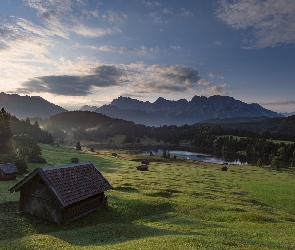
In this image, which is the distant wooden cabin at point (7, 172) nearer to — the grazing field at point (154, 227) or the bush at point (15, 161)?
the bush at point (15, 161)

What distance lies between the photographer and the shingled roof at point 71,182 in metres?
29.6

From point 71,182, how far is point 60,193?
9.09 ft

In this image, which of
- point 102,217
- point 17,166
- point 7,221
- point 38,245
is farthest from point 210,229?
point 17,166

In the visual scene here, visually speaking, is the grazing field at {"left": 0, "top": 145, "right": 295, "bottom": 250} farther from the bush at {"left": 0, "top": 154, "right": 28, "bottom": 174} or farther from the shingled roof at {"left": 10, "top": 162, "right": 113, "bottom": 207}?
the bush at {"left": 0, "top": 154, "right": 28, "bottom": 174}

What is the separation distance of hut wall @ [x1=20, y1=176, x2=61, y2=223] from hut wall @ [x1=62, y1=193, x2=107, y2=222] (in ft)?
3.54

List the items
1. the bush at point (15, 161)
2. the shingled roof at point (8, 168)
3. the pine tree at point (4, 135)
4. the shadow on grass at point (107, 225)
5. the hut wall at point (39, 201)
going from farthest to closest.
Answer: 1. the pine tree at point (4, 135)
2. the bush at point (15, 161)
3. the shingled roof at point (8, 168)
4. the hut wall at point (39, 201)
5. the shadow on grass at point (107, 225)

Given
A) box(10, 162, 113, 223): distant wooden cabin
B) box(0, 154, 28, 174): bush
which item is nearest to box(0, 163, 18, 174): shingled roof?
box(0, 154, 28, 174): bush

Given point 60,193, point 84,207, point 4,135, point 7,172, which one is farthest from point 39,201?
point 4,135

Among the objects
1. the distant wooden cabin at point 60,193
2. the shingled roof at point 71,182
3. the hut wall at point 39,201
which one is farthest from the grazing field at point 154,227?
the shingled roof at point 71,182

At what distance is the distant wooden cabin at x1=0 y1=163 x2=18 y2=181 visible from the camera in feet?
190

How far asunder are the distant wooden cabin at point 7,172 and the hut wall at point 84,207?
3450cm

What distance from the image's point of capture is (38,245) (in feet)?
68.8

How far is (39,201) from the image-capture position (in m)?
31.3

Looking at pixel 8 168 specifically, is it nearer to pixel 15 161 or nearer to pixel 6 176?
pixel 6 176
